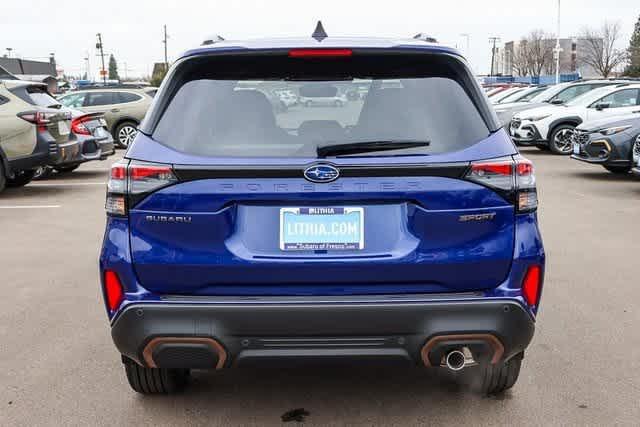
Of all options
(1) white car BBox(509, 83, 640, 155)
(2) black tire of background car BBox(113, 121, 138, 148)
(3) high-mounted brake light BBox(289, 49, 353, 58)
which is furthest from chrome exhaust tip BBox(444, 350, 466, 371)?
(2) black tire of background car BBox(113, 121, 138, 148)

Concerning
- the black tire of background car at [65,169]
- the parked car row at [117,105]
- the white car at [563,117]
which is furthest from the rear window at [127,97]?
the white car at [563,117]

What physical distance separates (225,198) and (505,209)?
3.70ft

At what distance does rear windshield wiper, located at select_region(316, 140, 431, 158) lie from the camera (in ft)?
10.5

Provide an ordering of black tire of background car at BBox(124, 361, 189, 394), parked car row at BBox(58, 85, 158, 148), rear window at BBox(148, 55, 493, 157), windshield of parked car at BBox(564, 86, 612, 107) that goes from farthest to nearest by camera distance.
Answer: parked car row at BBox(58, 85, 158, 148) → windshield of parked car at BBox(564, 86, 612, 107) → black tire of background car at BBox(124, 361, 189, 394) → rear window at BBox(148, 55, 493, 157)

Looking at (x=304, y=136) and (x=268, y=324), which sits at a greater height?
(x=304, y=136)

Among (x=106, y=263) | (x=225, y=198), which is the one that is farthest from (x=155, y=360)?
(x=225, y=198)

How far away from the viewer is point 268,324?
3123 mm

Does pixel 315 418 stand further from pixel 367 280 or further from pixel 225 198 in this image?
pixel 225 198

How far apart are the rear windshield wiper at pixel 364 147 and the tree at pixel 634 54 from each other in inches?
3556

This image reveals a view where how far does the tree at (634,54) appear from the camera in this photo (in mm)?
89512

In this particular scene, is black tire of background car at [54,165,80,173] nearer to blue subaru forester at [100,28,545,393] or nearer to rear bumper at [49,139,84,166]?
rear bumper at [49,139,84,166]

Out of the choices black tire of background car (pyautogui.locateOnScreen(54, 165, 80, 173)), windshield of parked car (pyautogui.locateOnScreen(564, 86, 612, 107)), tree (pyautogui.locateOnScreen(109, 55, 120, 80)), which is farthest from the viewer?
tree (pyautogui.locateOnScreen(109, 55, 120, 80))

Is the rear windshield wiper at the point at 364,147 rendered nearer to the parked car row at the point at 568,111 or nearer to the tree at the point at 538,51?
the parked car row at the point at 568,111

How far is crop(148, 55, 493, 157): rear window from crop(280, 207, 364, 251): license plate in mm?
282
